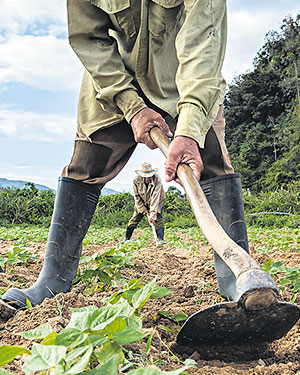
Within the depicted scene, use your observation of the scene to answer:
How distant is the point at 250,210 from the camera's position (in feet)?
58.2

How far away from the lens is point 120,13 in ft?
7.57

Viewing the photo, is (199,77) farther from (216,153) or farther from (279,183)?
(279,183)

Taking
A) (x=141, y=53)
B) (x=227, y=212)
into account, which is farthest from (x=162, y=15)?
(x=227, y=212)

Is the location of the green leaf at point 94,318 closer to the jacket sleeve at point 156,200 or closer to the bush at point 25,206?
the jacket sleeve at point 156,200

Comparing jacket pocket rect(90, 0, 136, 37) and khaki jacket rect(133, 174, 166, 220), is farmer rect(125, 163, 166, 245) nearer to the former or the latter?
khaki jacket rect(133, 174, 166, 220)

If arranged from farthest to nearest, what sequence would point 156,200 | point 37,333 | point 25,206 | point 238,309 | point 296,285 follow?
point 25,206
point 156,200
point 296,285
point 238,309
point 37,333

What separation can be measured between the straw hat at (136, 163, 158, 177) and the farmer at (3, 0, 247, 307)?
228 inches

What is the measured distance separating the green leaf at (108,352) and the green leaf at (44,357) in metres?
0.16

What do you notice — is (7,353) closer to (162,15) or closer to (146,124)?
(146,124)

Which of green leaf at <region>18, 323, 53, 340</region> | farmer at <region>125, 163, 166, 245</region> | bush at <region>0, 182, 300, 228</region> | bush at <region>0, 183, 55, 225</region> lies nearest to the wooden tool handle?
green leaf at <region>18, 323, 53, 340</region>

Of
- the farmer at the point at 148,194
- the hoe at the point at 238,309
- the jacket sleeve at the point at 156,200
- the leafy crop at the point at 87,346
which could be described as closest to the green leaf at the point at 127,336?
the leafy crop at the point at 87,346

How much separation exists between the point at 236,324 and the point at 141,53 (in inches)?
65.5

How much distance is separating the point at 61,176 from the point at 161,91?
831 mm

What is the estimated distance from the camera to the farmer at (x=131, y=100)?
6.75 feet
